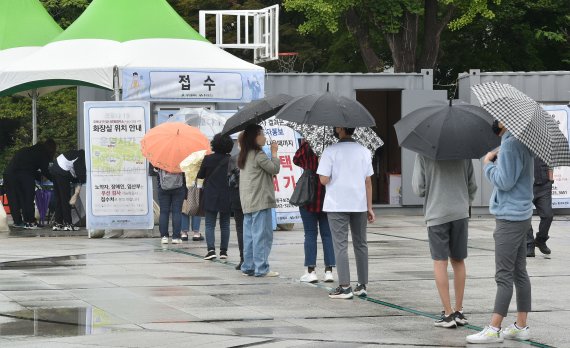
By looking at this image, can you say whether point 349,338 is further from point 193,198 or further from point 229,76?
point 229,76

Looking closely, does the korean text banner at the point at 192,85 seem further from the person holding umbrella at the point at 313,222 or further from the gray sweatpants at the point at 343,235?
the gray sweatpants at the point at 343,235

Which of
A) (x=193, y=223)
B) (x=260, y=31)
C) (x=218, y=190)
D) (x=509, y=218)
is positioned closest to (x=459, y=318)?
(x=509, y=218)

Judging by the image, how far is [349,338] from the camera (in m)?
9.39

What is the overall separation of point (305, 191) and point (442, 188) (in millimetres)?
2650

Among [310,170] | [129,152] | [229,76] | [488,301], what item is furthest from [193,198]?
[488,301]

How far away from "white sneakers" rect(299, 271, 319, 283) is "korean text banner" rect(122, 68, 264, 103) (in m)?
8.89

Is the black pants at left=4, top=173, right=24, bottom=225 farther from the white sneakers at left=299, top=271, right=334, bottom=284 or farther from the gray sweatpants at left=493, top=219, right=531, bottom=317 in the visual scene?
the gray sweatpants at left=493, top=219, right=531, bottom=317

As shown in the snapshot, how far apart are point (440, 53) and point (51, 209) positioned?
67.9 feet

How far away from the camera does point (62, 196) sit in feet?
73.5

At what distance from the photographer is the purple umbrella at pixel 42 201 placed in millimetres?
24250

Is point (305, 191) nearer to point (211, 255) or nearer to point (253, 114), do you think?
point (253, 114)

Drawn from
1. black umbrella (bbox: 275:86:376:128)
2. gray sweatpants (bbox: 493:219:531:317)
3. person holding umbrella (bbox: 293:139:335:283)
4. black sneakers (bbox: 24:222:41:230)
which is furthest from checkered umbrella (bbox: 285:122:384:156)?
black sneakers (bbox: 24:222:41:230)

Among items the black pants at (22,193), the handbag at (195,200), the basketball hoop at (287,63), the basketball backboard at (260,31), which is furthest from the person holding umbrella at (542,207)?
the basketball hoop at (287,63)

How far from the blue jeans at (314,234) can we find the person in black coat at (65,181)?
9.45 meters
